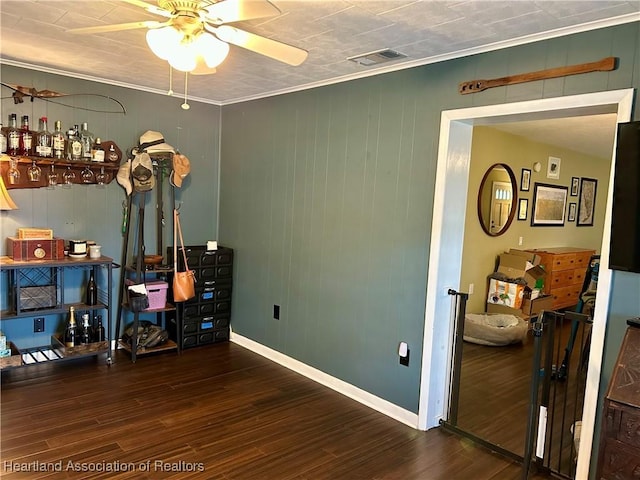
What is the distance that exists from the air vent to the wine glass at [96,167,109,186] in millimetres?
2433

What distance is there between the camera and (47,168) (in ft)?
12.6

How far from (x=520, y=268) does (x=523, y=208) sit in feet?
2.62

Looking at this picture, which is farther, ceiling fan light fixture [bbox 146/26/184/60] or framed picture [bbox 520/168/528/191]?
framed picture [bbox 520/168/528/191]

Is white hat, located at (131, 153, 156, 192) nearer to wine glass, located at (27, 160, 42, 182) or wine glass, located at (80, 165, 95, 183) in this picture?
wine glass, located at (80, 165, 95, 183)

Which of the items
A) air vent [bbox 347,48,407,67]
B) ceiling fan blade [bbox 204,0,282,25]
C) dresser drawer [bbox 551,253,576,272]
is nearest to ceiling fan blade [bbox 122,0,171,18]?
ceiling fan blade [bbox 204,0,282,25]

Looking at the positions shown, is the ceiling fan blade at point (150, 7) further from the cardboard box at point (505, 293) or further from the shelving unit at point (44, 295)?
the cardboard box at point (505, 293)

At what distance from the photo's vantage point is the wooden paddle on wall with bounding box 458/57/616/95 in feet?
7.44

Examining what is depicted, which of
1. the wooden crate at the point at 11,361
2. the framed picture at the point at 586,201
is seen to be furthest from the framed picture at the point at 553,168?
the wooden crate at the point at 11,361

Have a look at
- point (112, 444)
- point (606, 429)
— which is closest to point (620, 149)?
point (606, 429)

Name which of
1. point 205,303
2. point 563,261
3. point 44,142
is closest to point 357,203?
point 205,303

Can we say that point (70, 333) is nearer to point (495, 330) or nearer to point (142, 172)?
point (142, 172)

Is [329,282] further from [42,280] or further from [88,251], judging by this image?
[42,280]

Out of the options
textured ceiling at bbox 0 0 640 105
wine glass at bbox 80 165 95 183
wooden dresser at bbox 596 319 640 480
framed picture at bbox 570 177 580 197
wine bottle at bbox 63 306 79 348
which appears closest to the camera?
wooden dresser at bbox 596 319 640 480

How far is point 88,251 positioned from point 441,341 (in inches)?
116
